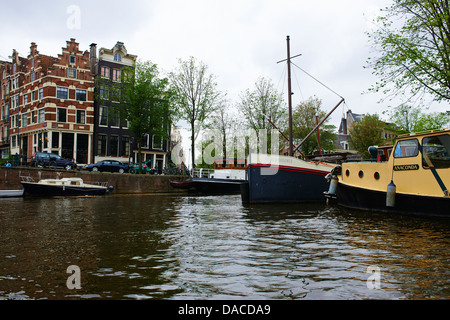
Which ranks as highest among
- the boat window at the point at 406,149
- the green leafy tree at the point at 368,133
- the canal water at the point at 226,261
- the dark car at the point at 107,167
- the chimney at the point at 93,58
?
the chimney at the point at 93,58

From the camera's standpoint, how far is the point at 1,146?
164ft

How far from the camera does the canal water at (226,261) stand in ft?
14.8

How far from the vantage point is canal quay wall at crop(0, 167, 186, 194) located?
1156 inches

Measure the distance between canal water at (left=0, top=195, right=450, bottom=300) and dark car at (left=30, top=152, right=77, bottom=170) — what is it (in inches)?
919

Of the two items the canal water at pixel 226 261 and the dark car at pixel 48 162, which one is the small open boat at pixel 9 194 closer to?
the dark car at pixel 48 162

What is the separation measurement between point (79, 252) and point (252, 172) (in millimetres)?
12878

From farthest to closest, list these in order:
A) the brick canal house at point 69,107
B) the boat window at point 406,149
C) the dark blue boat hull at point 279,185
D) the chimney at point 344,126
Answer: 1. the chimney at point 344,126
2. the brick canal house at point 69,107
3. the dark blue boat hull at point 279,185
4. the boat window at point 406,149

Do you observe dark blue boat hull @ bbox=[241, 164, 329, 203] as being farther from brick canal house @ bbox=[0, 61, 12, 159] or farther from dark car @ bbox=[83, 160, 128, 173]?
brick canal house @ bbox=[0, 61, 12, 159]

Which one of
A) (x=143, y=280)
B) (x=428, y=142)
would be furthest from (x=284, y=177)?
(x=143, y=280)

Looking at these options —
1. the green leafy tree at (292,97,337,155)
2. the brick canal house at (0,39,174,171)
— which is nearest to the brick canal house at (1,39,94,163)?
the brick canal house at (0,39,174,171)

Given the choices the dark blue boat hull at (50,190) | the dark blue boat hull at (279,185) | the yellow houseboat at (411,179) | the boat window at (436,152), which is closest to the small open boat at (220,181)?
the dark blue boat hull at (50,190)

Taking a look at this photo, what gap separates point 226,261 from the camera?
620 centimetres

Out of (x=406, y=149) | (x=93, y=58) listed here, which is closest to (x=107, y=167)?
(x=93, y=58)

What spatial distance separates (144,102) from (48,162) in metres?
11.7
